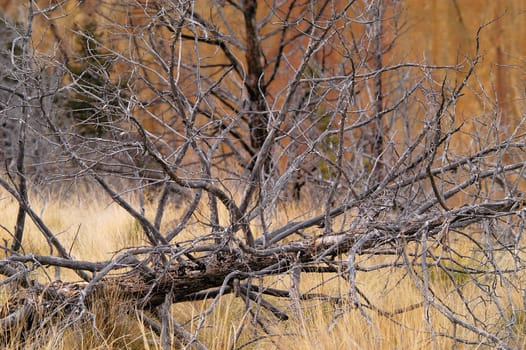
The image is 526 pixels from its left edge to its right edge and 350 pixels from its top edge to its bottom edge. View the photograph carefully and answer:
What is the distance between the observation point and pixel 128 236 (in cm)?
521

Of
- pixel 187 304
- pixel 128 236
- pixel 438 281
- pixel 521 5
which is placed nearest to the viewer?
pixel 187 304

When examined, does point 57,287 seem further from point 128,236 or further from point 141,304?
point 128,236

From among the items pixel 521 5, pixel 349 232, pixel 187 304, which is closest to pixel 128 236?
pixel 187 304

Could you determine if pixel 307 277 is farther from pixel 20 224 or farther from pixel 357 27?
pixel 357 27

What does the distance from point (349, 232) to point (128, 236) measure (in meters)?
3.11

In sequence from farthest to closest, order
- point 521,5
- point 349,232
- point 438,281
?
point 521,5, point 438,281, point 349,232

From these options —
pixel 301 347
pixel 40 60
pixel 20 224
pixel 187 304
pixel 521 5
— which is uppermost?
pixel 521 5

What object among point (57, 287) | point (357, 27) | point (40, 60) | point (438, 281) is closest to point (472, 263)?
point (438, 281)

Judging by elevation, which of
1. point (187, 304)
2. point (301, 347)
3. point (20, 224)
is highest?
point (20, 224)

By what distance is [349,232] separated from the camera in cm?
247

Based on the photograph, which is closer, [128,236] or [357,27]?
[128,236]

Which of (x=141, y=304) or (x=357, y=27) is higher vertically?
(x=357, y=27)

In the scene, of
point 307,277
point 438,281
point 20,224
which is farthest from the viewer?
point 438,281

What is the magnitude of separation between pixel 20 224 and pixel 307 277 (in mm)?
1511
